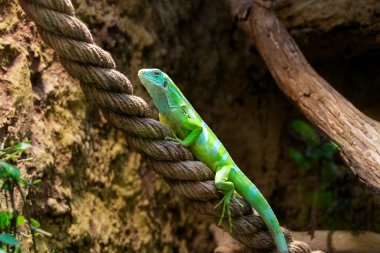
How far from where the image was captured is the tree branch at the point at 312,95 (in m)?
3.77

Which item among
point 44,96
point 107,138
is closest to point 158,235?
point 107,138

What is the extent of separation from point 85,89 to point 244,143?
2.88m

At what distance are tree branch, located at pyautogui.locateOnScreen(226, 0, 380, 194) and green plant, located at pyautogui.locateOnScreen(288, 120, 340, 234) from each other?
2.12ft

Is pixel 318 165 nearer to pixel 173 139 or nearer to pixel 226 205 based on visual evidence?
pixel 226 205

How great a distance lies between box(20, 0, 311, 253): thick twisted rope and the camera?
2.95 meters

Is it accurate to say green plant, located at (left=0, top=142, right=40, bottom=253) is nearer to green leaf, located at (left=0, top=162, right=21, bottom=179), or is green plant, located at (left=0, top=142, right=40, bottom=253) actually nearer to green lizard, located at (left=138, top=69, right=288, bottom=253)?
green leaf, located at (left=0, top=162, right=21, bottom=179)

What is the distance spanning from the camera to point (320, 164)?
17.2 ft

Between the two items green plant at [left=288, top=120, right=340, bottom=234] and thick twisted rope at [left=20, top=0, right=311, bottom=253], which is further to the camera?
green plant at [left=288, top=120, right=340, bottom=234]

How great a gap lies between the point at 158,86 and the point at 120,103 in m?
0.49

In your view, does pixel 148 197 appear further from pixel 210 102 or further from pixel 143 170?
pixel 210 102

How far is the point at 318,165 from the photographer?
5.30 meters

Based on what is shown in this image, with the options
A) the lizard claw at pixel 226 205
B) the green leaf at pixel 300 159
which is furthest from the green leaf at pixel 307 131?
the lizard claw at pixel 226 205

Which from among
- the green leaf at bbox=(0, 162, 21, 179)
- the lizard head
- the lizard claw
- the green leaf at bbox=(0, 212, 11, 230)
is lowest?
the green leaf at bbox=(0, 212, 11, 230)

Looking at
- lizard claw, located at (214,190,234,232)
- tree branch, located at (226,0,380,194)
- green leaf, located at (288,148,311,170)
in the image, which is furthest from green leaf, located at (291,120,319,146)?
lizard claw, located at (214,190,234,232)
